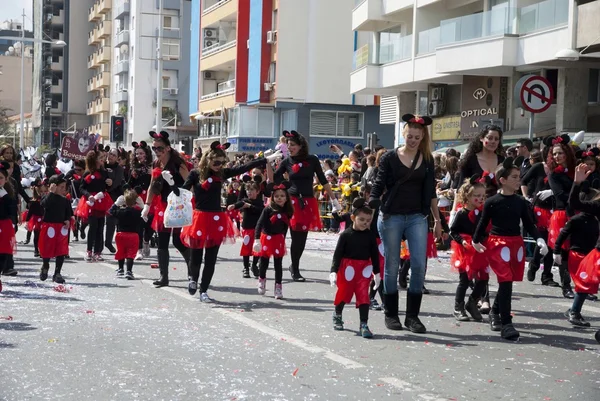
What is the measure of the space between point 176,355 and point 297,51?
42.1m

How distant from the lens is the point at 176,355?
8109 mm

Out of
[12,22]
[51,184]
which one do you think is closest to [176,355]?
[51,184]

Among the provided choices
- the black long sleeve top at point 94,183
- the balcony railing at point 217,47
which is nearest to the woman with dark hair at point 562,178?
the black long sleeve top at point 94,183

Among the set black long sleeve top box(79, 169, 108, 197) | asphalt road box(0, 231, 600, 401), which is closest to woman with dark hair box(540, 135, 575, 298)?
asphalt road box(0, 231, 600, 401)

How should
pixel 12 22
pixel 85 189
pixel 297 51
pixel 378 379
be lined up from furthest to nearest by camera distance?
pixel 12 22, pixel 297 51, pixel 85 189, pixel 378 379

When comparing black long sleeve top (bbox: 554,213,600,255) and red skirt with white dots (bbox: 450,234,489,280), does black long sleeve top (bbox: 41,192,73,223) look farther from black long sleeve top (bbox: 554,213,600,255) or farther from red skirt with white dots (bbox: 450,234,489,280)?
black long sleeve top (bbox: 554,213,600,255)

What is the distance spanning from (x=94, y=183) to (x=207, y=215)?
5.46m

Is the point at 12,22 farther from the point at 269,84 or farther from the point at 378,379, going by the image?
the point at 378,379

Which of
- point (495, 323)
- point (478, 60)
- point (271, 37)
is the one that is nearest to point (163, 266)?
point (495, 323)

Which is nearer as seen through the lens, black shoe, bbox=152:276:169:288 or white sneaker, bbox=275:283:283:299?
white sneaker, bbox=275:283:283:299

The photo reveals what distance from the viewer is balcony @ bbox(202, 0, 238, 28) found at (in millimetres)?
55031

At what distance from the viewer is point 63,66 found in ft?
350

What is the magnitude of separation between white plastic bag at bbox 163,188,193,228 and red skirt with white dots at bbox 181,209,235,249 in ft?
0.89

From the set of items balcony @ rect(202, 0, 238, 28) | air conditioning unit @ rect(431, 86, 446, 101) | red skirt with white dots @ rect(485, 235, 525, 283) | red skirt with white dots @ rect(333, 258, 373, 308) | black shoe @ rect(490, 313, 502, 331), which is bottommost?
black shoe @ rect(490, 313, 502, 331)
